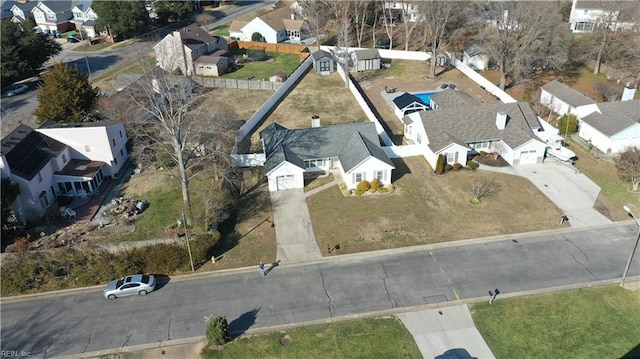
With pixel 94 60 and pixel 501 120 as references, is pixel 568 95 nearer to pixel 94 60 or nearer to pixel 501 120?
pixel 501 120

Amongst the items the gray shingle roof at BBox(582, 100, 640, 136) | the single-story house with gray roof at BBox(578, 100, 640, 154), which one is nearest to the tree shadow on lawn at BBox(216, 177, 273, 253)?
the single-story house with gray roof at BBox(578, 100, 640, 154)

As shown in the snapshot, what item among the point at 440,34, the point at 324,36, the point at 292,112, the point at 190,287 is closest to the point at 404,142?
the point at 292,112

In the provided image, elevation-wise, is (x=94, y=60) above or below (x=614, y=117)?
above

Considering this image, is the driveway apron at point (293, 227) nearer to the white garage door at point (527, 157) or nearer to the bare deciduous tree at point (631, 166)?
the white garage door at point (527, 157)

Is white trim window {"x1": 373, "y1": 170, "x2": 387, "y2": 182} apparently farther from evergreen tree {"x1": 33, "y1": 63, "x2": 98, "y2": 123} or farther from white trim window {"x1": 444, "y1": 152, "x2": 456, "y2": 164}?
evergreen tree {"x1": 33, "y1": 63, "x2": 98, "y2": 123}

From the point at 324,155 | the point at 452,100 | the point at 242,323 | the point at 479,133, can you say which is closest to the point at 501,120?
the point at 479,133

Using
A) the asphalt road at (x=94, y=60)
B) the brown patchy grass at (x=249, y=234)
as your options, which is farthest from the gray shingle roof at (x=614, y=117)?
the asphalt road at (x=94, y=60)
